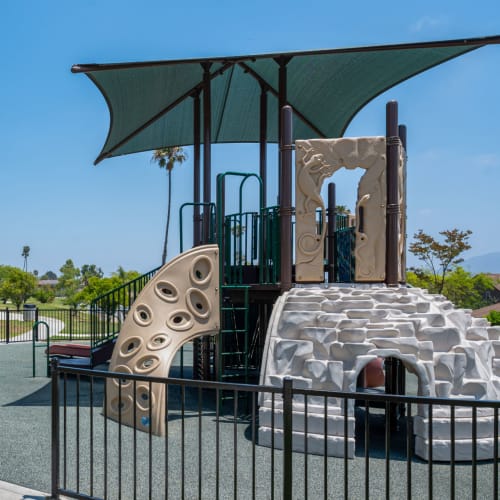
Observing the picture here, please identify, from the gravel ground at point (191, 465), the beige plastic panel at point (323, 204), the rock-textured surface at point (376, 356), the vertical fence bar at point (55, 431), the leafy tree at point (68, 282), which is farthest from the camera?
the leafy tree at point (68, 282)

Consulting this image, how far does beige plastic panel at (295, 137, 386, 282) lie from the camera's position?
812 cm

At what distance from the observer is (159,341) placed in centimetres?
815

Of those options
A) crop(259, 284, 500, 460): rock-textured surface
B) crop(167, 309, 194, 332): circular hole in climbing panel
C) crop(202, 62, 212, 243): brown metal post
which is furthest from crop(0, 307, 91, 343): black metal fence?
crop(259, 284, 500, 460): rock-textured surface

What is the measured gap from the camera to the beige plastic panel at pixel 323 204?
8.12 metres

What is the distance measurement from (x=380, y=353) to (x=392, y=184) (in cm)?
257

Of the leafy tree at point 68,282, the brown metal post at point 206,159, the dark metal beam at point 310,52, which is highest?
the dark metal beam at point 310,52

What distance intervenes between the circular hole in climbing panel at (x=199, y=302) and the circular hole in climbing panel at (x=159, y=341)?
0.63 metres

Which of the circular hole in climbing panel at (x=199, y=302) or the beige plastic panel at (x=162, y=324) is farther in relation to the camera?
the circular hole in climbing panel at (x=199, y=302)

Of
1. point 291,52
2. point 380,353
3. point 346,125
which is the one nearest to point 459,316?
point 380,353

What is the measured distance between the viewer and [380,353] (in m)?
6.83

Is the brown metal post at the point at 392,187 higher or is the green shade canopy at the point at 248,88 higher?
the green shade canopy at the point at 248,88

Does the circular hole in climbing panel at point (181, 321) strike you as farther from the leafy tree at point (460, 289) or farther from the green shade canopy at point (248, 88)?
the leafy tree at point (460, 289)

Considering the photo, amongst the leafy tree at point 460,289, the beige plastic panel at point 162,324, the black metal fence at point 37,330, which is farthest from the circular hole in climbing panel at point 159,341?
the leafy tree at point 460,289

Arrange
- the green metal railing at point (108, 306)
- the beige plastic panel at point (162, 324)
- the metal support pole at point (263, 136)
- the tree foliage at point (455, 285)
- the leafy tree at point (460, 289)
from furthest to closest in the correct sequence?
the leafy tree at point (460, 289)
the tree foliage at point (455, 285)
the metal support pole at point (263, 136)
the green metal railing at point (108, 306)
the beige plastic panel at point (162, 324)
